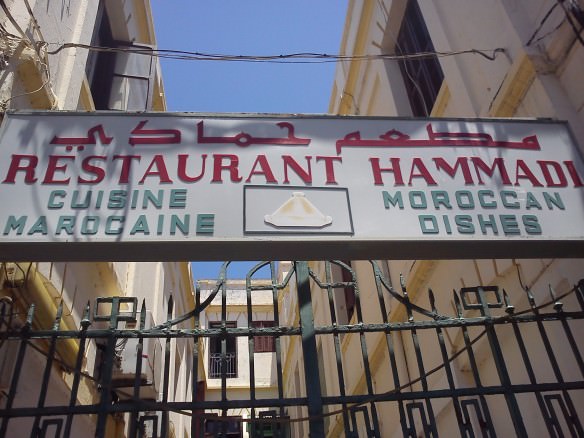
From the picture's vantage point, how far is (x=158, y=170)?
3129 mm

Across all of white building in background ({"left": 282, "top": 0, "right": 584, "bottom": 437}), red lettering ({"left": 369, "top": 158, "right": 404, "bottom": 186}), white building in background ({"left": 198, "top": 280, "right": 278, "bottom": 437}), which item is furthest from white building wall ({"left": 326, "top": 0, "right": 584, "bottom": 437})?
white building in background ({"left": 198, "top": 280, "right": 278, "bottom": 437})

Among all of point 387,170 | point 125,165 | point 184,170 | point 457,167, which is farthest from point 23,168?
point 457,167

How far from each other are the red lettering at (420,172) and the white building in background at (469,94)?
20.5 inches

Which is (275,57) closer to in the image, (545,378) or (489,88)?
(489,88)

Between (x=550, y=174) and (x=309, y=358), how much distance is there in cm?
191

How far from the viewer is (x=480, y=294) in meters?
3.29

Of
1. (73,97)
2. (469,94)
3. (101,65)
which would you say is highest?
(101,65)

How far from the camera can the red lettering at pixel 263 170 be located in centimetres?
315

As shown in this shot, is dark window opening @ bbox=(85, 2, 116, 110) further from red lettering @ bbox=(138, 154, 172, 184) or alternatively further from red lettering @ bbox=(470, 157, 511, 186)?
red lettering @ bbox=(470, 157, 511, 186)

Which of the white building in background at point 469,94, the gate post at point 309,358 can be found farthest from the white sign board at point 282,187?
the gate post at point 309,358

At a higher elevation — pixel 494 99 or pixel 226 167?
pixel 494 99

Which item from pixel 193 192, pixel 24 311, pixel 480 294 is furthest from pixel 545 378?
pixel 24 311

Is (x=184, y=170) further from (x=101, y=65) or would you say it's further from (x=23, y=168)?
(x=101, y=65)

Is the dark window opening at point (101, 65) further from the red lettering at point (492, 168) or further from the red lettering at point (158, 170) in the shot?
the red lettering at point (492, 168)
